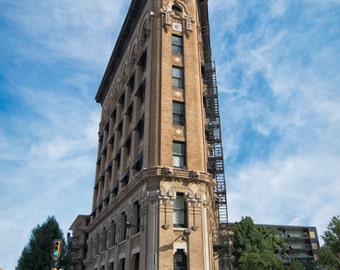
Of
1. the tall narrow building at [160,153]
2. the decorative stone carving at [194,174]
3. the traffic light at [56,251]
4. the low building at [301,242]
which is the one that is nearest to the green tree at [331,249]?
the tall narrow building at [160,153]

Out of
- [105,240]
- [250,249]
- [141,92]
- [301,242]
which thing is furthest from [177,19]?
[301,242]

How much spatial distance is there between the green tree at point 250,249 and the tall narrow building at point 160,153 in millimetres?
3687

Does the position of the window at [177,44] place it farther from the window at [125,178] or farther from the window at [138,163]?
the window at [125,178]

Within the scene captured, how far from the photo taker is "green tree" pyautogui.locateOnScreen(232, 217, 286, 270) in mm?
37438

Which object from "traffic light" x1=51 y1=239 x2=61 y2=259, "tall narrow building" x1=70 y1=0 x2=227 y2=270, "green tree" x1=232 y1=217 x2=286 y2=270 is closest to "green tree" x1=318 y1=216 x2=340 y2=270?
"green tree" x1=232 y1=217 x2=286 y2=270

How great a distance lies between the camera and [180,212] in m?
25.6

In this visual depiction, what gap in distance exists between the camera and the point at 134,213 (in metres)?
29.0

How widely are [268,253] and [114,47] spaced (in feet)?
110

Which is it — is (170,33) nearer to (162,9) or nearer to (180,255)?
(162,9)

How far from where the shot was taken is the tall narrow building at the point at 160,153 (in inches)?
974

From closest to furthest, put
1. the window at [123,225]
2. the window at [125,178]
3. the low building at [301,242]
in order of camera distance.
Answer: the window at [123,225] → the window at [125,178] → the low building at [301,242]

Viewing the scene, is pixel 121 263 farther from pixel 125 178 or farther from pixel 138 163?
pixel 138 163

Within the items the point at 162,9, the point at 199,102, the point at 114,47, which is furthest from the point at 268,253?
the point at 114,47

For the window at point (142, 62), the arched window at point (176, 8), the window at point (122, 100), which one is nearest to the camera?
the window at point (142, 62)
